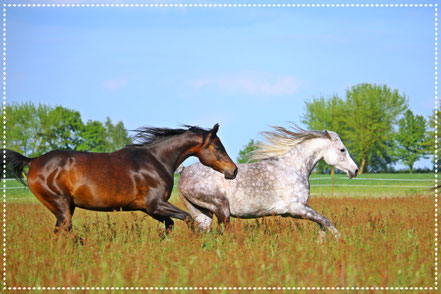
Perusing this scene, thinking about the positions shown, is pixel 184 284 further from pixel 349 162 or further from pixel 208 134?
pixel 349 162

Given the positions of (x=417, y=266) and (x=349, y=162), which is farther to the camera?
(x=349, y=162)

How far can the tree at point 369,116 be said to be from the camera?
197ft

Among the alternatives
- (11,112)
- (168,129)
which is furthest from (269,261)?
(11,112)

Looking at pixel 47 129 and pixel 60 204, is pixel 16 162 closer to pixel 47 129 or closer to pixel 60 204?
pixel 60 204

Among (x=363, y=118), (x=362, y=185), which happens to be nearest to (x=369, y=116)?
(x=363, y=118)

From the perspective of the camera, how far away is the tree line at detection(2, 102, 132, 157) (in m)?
54.5

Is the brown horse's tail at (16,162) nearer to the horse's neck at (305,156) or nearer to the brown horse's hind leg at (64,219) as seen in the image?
the brown horse's hind leg at (64,219)

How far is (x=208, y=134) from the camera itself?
26.8 feet

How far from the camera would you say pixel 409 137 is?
6644 centimetres

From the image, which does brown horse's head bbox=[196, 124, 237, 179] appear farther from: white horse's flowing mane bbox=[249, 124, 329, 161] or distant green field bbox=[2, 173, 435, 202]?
distant green field bbox=[2, 173, 435, 202]

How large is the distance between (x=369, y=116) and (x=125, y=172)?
56.9 meters

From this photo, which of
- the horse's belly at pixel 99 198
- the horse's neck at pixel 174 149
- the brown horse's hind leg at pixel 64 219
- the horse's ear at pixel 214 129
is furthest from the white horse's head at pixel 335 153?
the brown horse's hind leg at pixel 64 219

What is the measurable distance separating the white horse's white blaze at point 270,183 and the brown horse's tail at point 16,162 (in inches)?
108

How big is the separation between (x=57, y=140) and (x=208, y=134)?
55833 millimetres
